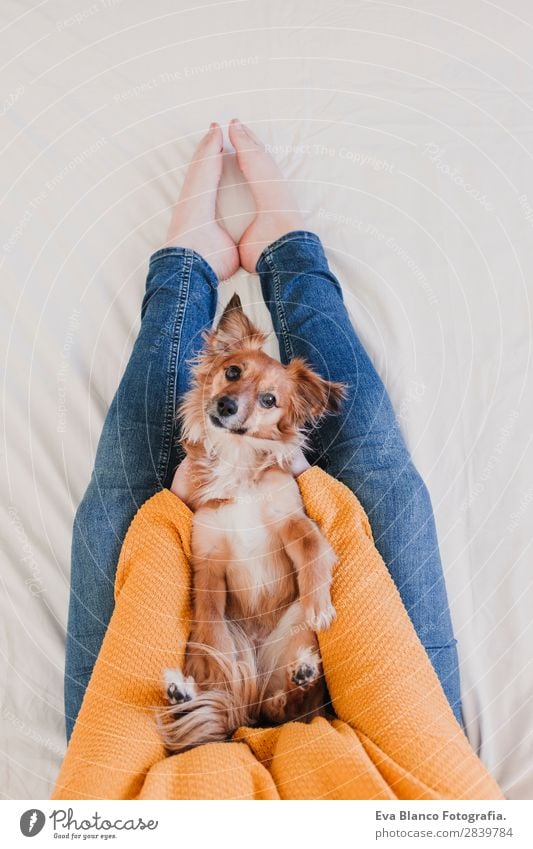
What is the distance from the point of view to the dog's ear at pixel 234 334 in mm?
1350

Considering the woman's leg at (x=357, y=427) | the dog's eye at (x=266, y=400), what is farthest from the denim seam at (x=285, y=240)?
the dog's eye at (x=266, y=400)

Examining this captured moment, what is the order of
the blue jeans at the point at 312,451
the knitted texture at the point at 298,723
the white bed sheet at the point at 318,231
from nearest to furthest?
the knitted texture at the point at 298,723 → the blue jeans at the point at 312,451 → the white bed sheet at the point at 318,231

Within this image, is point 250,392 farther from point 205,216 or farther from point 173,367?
point 205,216

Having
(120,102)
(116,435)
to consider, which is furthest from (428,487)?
(120,102)

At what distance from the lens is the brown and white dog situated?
1122mm

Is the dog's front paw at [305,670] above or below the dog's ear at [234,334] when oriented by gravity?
below

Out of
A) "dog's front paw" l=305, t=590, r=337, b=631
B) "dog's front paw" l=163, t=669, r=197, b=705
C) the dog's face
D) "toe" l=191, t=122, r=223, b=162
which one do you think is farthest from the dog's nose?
"toe" l=191, t=122, r=223, b=162

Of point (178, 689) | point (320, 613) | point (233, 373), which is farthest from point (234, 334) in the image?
point (178, 689)

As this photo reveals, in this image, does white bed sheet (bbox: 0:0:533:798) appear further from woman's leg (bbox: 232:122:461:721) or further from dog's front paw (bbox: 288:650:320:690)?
dog's front paw (bbox: 288:650:320:690)

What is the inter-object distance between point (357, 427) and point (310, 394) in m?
0.17

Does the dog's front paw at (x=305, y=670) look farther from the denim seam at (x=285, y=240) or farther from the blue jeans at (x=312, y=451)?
the denim seam at (x=285, y=240)

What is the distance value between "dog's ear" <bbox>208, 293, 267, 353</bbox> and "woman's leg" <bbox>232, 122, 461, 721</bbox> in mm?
115

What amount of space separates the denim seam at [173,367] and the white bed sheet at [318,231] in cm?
16

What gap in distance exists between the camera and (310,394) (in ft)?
4.29
